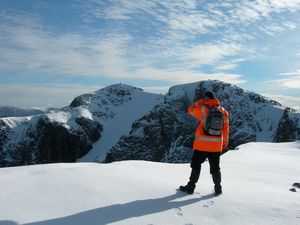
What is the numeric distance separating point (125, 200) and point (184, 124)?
174m

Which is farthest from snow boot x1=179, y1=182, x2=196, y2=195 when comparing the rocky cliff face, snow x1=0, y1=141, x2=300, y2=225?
the rocky cliff face

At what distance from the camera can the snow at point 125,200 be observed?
7.13m

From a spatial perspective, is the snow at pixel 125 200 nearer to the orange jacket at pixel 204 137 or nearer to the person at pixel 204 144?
the person at pixel 204 144

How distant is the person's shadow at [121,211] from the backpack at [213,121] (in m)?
1.56

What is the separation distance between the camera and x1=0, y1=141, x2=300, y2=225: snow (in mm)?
7129

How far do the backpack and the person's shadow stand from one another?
1.56 metres

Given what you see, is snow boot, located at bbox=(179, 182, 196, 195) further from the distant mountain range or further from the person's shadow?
the distant mountain range

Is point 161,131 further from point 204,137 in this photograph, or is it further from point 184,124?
point 204,137

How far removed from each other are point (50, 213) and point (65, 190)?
3.69ft

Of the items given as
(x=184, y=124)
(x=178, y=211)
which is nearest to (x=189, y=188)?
(x=178, y=211)

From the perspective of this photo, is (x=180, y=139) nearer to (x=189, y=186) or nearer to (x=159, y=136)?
(x=159, y=136)

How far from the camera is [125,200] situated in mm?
8047

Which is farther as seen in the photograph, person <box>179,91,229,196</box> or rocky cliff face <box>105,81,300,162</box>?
rocky cliff face <box>105,81,300,162</box>

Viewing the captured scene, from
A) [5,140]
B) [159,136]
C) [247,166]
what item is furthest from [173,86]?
[247,166]
